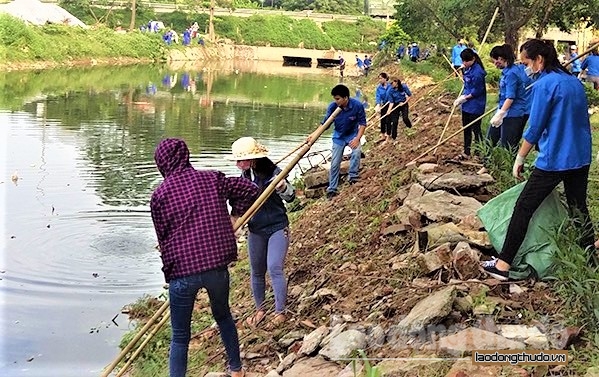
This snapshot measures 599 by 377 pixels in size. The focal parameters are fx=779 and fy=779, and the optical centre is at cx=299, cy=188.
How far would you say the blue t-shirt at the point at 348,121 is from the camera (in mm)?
9430

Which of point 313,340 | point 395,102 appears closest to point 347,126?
point 395,102

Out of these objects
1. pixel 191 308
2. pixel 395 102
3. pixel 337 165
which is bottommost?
pixel 191 308

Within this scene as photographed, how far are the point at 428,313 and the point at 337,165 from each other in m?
5.15

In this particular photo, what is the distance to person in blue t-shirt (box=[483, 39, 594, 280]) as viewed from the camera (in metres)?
5.16

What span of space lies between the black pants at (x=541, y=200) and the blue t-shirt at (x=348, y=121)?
4224 mm

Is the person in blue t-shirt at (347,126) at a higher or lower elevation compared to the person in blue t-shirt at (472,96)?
lower

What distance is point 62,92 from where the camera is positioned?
95.5 feet

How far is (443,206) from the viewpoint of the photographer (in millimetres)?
6941

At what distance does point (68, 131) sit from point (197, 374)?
48.3ft

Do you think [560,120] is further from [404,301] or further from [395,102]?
[395,102]

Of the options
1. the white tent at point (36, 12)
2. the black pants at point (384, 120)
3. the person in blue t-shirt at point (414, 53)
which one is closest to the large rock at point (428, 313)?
the black pants at point (384, 120)

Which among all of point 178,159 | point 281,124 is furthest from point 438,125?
point 281,124

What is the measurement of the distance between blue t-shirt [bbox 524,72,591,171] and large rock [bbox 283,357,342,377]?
195 cm

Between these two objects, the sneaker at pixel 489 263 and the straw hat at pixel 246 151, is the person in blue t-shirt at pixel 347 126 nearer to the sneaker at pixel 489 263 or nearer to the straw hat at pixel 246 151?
the straw hat at pixel 246 151
